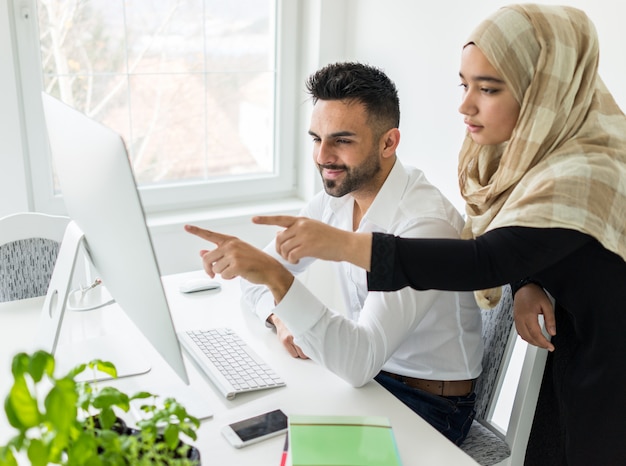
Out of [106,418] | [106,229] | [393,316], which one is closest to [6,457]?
[106,418]

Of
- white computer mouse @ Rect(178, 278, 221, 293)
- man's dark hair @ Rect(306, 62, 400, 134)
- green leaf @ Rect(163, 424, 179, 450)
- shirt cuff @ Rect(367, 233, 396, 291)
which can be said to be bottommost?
white computer mouse @ Rect(178, 278, 221, 293)

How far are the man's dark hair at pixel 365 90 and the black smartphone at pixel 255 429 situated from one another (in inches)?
31.0

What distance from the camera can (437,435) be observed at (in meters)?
1.25

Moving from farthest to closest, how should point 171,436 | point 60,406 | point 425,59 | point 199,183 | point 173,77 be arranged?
point 199,183 → point 173,77 → point 425,59 → point 171,436 → point 60,406

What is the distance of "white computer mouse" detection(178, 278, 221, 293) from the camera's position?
1840 millimetres

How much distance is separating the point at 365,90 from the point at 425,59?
97 cm

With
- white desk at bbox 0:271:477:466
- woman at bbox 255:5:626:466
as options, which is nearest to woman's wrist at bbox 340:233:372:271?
woman at bbox 255:5:626:466

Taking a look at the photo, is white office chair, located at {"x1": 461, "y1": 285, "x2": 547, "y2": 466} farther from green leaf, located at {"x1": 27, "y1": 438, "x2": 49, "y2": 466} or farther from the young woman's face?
green leaf, located at {"x1": 27, "y1": 438, "x2": 49, "y2": 466}

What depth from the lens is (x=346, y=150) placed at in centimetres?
169

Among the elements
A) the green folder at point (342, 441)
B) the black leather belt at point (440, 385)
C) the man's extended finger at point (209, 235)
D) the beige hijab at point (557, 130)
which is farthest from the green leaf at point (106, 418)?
the black leather belt at point (440, 385)

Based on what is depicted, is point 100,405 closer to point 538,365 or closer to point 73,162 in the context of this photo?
point 73,162

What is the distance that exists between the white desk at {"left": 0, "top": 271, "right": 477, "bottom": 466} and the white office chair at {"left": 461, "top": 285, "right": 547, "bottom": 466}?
0.30m

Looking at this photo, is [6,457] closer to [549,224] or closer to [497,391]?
[549,224]

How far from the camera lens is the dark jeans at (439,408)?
1512 mm
